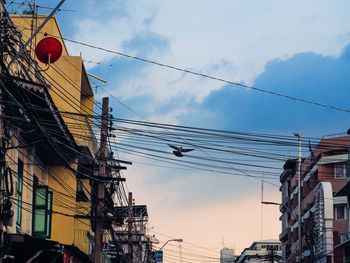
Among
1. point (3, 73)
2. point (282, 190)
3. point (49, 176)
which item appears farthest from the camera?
point (282, 190)

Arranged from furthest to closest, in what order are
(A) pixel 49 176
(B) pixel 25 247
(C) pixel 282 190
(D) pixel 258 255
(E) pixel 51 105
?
(D) pixel 258 255, (C) pixel 282 190, (A) pixel 49 176, (E) pixel 51 105, (B) pixel 25 247

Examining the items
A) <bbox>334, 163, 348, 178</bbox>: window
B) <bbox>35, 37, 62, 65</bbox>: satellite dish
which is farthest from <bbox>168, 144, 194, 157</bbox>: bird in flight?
<bbox>334, 163, 348, 178</bbox>: window

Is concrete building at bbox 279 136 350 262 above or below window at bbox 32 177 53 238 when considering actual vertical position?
above

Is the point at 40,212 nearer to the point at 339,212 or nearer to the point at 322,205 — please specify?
the point at 322,205

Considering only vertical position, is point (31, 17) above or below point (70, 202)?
above

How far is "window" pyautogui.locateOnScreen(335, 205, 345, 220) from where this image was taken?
210 feet

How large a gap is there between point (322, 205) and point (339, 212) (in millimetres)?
2604

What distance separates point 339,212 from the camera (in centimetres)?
6431

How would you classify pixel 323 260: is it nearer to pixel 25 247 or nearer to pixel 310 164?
pixel 310 164

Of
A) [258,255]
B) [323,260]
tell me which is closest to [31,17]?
[323,260]

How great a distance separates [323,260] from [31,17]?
39.0 m

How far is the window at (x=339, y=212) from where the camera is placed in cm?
6391

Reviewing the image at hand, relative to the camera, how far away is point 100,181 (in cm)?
3231

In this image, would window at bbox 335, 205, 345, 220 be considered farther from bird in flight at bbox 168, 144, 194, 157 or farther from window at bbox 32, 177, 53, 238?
bird in flight at bbox 168, 144, 194, 157
